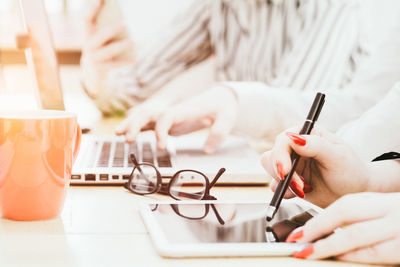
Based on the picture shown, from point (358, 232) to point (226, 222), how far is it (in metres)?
0.14

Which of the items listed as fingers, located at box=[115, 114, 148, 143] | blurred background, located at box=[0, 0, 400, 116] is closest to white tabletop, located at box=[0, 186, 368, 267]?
fingers, located at box=[115, 114, 148, 143]

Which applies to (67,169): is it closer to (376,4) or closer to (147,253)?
(147,253)

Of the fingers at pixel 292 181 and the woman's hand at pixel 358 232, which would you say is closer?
the woman's hand at pixel 358 232

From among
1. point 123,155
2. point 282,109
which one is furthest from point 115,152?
point 282,109

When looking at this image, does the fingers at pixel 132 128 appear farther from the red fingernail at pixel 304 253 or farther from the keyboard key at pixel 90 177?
the red fingernail at pixel 304 253

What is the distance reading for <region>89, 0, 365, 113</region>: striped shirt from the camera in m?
1.67

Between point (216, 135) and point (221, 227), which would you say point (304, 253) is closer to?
point (221, 227)

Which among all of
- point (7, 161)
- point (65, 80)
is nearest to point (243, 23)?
point (65, 80)

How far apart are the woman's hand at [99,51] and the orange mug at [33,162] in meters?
1.18

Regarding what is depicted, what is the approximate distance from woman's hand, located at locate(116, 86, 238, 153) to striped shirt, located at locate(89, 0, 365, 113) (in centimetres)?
68

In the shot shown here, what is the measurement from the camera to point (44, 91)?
2.86 feet

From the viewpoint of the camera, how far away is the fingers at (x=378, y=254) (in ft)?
1.36

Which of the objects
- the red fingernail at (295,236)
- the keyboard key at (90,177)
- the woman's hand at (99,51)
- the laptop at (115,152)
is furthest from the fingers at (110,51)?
the red fingernail at (295,236)

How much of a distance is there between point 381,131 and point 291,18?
118 cm
